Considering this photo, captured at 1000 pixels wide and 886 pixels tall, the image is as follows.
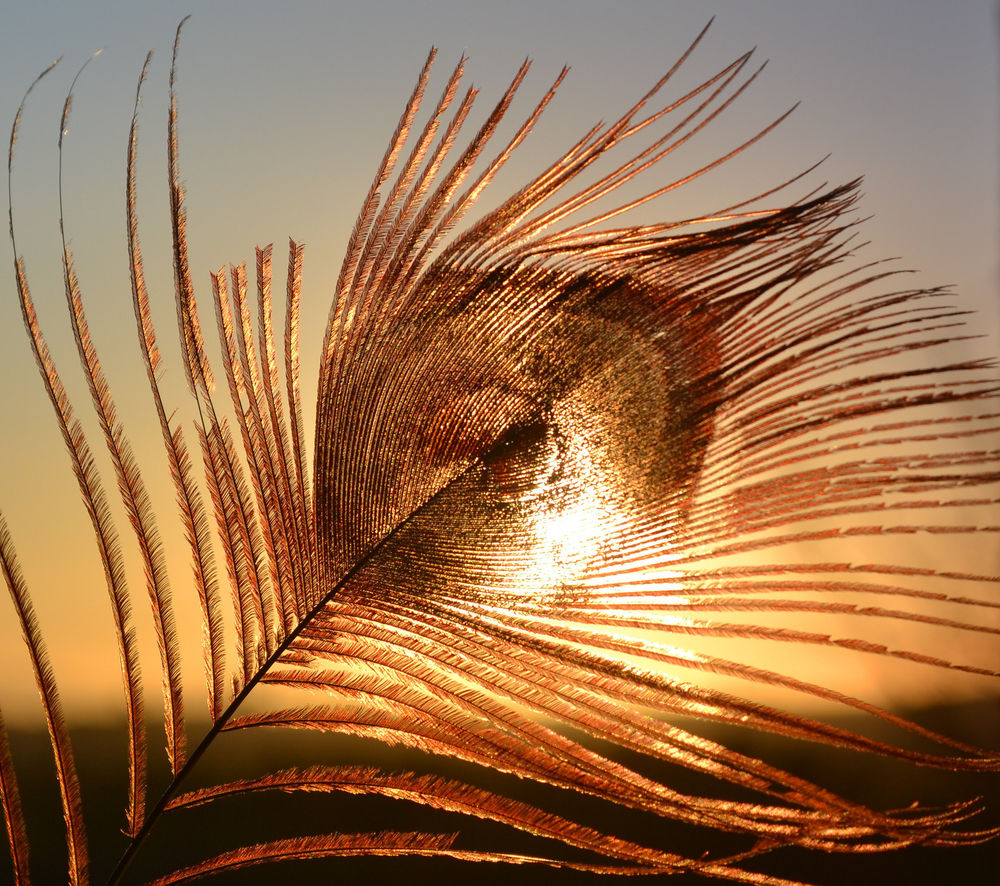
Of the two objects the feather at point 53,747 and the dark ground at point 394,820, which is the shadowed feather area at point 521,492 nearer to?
the feather at point 53,747

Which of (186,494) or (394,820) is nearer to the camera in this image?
(186,494)

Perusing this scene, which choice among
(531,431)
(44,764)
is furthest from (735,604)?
(44,764)

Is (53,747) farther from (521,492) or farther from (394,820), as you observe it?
(394,820)

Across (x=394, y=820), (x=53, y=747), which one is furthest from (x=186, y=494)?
(x=394, y=820)

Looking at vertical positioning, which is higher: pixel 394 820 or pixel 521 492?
pixel 521 492

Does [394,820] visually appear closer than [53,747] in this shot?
No

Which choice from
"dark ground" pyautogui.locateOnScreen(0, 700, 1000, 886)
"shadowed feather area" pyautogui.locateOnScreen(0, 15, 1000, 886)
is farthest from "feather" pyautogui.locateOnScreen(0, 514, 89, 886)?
"dark ground" pyautogui.locateOnScreen(0, 700, 1000, 886)

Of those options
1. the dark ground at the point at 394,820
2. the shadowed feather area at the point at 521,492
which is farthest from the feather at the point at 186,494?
the dark ground at the point at 394,820

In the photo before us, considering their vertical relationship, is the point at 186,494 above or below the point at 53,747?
above

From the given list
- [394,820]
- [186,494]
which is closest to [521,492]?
[186,494]

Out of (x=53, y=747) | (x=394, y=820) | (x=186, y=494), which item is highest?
(x=186, y=494)

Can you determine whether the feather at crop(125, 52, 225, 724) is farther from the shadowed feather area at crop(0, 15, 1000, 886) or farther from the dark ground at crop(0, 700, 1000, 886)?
the dark ground at crop(0, 700, 1000, 886)
